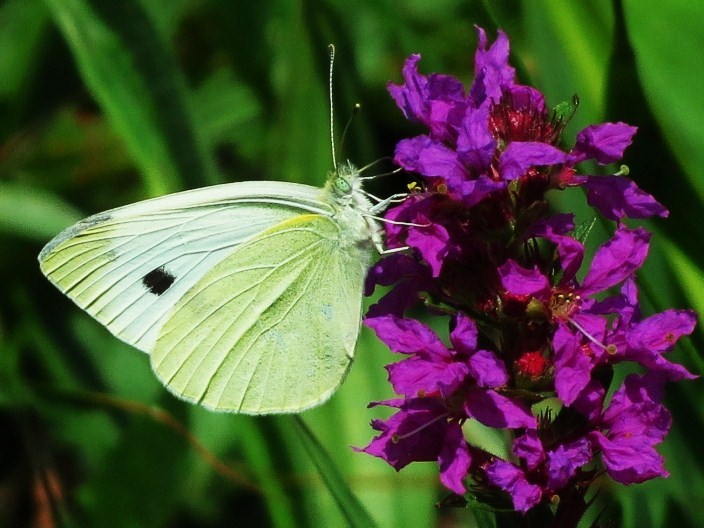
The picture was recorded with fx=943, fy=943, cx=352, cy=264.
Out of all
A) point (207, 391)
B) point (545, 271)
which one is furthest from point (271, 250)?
point (545, 271)

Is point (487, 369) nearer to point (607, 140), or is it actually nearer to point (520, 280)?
point (520, 280)

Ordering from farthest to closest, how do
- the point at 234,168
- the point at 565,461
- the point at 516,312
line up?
1. the point at 234,168
2. the point at 516,312
3. the point at 565,461

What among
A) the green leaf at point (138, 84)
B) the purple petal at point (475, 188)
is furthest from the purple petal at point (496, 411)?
the green leaf at point (138, 84)

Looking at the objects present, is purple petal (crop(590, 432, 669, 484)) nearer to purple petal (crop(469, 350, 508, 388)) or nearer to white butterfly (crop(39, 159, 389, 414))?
purple petal (crop(469, 350, 508, 388))

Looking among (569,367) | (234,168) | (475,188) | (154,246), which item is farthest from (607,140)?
(234,168)

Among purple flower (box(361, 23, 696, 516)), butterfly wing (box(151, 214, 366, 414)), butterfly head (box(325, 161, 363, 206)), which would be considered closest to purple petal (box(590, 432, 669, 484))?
purple flower (box(361, 23, 696, 516))
